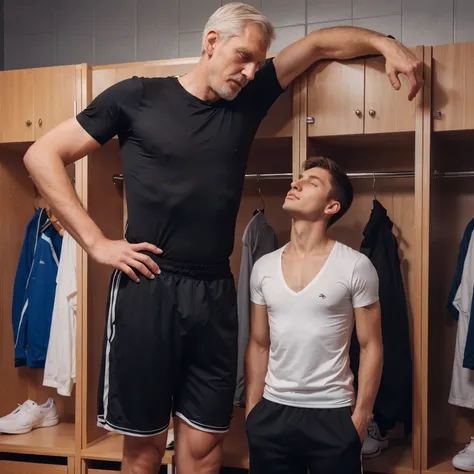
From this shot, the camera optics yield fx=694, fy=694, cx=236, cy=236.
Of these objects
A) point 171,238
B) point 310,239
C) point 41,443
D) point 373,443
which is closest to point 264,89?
point 310,239

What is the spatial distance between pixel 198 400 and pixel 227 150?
80 centimetres

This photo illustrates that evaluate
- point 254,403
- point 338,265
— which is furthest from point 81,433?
point 338,265

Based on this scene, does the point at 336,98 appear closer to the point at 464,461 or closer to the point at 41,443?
the point at 464,461

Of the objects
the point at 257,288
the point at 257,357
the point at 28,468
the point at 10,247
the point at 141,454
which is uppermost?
the point at 10,247

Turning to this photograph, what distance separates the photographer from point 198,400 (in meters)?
2.18

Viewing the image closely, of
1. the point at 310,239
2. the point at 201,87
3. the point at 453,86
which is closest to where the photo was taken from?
the point at 201,87

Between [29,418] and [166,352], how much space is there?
5.01 feet

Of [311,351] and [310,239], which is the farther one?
[310,239]

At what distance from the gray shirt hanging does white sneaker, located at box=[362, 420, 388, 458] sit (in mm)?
528

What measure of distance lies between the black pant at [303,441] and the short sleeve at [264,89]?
3.39 ft

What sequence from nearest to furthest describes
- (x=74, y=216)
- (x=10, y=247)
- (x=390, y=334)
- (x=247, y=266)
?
(x=74, y=216) < (x=390, y=334) < (x=247, y=266) < (x=10, y=247)

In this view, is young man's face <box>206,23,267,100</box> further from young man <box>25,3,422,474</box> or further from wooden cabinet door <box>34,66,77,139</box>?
wooden cabinet door <box>34,66,77,139</box>

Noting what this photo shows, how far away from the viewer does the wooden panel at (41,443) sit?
10.2ft

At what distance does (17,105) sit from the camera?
125 inches
